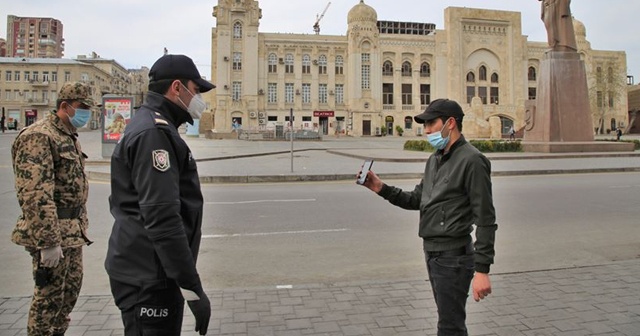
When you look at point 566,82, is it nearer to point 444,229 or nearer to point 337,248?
point 337,248

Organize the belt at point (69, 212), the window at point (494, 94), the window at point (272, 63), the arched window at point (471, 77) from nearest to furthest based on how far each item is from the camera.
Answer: the belt at point (69, 212) → the window at point (272, 63) → the arched window at point (471, 77) → the window at point (494, 94)

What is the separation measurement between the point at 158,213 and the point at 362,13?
74.3m

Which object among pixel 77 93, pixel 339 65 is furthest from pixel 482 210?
pixel 339 65

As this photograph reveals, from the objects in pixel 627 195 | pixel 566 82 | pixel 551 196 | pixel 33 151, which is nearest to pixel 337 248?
pixel 33 151

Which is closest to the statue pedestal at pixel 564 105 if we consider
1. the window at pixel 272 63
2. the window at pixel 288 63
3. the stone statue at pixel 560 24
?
the stone statue at pixel 560 24

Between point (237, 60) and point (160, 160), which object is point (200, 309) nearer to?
point (160, 160)

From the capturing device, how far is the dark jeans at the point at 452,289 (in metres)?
2.94

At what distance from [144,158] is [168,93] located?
45 centimetres

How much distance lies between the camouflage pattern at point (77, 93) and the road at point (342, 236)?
7.58 ft

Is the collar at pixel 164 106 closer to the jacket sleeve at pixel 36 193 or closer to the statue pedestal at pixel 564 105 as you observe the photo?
the jacket sleeve at pixel 36 193

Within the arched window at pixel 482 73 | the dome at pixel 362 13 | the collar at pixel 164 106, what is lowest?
the collar at pixel 164 106

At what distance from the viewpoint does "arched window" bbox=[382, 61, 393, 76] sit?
243 feet

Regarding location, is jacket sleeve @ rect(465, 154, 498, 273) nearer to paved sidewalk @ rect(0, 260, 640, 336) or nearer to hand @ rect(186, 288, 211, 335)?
paved sidewalk @ rect(0, 260, 640, 336)

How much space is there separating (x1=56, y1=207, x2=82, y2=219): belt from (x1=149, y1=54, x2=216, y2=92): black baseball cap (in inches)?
61.7
